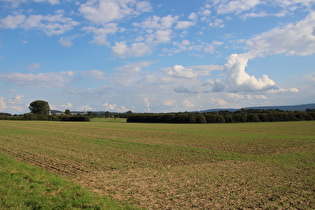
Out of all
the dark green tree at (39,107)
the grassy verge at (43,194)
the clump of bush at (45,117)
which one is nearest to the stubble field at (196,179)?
the grassy verge at (43,194)

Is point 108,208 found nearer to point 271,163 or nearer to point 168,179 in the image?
point 168,179

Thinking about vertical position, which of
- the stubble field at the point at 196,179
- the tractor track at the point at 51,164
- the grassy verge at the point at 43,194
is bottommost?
the stubble field at the point at 196,179

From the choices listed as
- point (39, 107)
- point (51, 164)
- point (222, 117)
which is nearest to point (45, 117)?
point (39, 107)

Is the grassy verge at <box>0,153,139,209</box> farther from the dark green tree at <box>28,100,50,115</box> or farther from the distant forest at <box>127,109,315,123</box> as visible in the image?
the dark green tree at <box>28,100,50,115</box>


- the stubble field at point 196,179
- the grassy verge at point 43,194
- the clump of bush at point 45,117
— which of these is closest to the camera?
the grassy verge at point 43,194

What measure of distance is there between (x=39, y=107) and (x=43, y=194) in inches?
7212

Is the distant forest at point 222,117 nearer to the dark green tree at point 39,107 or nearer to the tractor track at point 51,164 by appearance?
the dark green tree at point 39,107

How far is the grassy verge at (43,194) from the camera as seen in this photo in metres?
8.52

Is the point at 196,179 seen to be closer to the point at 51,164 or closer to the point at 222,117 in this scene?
the point at 51,164

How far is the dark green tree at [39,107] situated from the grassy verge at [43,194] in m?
178

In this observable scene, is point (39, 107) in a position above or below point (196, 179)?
above

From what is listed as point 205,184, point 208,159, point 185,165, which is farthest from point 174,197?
point 208,159

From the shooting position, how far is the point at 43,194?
9688mm

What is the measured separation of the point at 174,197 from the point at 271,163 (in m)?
11.1
